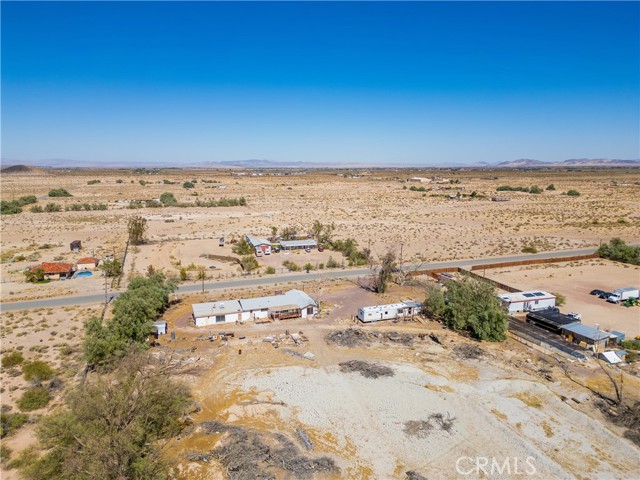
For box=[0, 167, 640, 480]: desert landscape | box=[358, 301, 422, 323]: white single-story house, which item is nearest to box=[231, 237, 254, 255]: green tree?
box=[0, 167, 640, 480]: desert landscape

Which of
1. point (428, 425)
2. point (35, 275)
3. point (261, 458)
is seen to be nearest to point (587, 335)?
point (428, 425)

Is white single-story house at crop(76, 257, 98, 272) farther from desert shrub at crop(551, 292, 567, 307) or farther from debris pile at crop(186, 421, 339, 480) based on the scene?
desert shrub at crop(551, 292, 567, 307)

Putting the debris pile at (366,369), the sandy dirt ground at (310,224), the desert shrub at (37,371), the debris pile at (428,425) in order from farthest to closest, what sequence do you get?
1. the sandy dirt ground at (310,224)
2. the debris pile at (366,369)
3. the desert shrub at (37,371)
4. the debris pile at (428,425)

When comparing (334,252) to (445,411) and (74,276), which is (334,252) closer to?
(74,276)

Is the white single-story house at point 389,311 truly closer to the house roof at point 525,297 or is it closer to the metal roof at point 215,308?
the house roof at point 525,297

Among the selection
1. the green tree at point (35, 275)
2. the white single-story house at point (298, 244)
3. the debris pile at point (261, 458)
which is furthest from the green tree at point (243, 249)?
the debris pile at point (261, 458)
